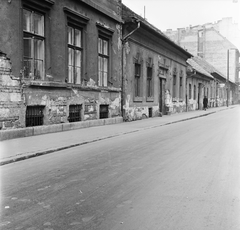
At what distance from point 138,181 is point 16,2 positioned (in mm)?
7419

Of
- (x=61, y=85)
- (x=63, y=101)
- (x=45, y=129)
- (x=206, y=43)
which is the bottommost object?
(x=45, y=129)

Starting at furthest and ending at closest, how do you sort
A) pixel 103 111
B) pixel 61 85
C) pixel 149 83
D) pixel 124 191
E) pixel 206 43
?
pixel 206 43 < pixel 149 83 < pixel 103 111 < pixel 61 85 < pixel 124 191

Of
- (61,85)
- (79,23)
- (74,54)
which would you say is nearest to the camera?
(61,85)

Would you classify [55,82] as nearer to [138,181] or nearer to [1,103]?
[1,103]

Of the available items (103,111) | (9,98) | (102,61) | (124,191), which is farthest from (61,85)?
Answer: (124,191)

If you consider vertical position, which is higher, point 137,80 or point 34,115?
point 137,80

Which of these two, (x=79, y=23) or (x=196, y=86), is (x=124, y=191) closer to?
(x=79, y=23)

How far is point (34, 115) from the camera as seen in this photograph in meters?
10.4

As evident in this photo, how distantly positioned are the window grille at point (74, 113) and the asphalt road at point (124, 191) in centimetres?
513

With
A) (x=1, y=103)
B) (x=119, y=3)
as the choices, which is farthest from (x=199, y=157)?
(x=119, y=3)

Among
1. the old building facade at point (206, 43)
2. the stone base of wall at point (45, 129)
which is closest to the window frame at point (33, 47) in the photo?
the stone base of wall at point (45, 129)

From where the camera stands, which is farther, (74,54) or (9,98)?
(74,54)

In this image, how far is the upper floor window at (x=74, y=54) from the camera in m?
12.5

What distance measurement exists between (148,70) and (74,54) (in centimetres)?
919
